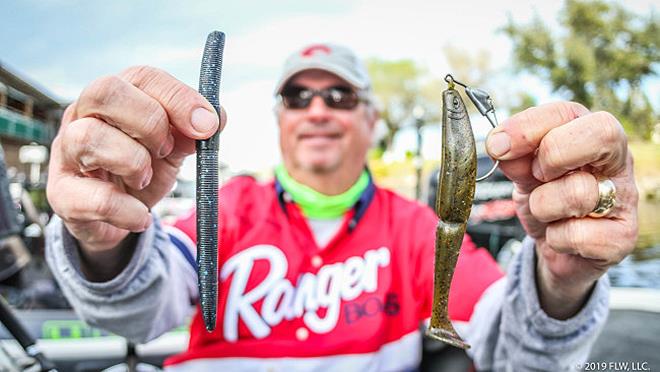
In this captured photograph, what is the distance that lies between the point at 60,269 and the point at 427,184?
5.96 m

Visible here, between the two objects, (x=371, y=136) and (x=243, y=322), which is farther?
(x=371, y=136)

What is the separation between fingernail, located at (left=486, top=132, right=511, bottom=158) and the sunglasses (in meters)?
1.55

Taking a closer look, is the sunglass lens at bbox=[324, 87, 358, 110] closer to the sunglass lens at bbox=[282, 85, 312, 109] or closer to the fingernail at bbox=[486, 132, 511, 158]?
the sunglass lens at bbox=[282, 85, 312, 109]

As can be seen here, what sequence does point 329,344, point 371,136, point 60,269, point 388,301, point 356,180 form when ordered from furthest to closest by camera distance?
point 371,136 → point 356,180 → point 388,301 → point 329,344 → point 60,269

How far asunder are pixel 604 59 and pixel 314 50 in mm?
3202

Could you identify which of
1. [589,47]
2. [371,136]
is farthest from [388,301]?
→ [589,47]

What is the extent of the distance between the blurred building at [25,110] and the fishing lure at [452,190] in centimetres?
317

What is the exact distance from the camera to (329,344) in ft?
6.90

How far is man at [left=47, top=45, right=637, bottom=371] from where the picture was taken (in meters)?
1.10

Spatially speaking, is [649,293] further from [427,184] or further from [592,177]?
[427,184]

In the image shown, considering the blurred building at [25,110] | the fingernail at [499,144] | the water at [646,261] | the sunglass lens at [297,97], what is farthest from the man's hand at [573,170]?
the water at [646,261]

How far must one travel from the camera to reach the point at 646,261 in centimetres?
710

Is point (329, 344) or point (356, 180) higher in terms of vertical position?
point (356, 180)

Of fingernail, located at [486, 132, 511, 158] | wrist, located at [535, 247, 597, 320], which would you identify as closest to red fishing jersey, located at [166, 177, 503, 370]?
wrist, located at [535, 247, 597, 320]
